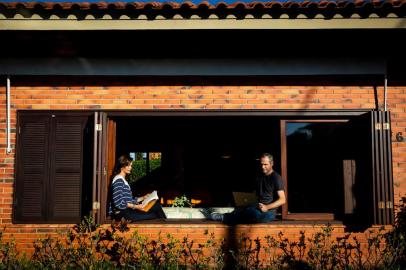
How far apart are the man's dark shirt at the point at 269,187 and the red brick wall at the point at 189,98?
→ 3.42 ft

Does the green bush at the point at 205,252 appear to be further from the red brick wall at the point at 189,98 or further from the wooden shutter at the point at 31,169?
the red brick wall at the point at 189,98

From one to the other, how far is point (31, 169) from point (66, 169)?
508 mm

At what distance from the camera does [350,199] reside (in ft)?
18.0

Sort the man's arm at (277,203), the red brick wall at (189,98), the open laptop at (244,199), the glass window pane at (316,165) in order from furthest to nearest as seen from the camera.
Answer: the open laptop at (244,199) → the glass window pane at (316,165) → the red brick wall at (189,98) → the man's arm at (277,203)

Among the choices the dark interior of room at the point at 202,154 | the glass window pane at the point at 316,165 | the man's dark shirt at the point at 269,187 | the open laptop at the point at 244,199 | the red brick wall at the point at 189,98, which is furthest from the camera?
the dark interior of room at the point at 202,154

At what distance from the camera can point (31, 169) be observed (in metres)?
5.51

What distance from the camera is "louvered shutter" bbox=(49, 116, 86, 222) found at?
5.46 m

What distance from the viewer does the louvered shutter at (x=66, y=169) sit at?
5.46 meters

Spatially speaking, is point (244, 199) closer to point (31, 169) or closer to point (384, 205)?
point (384, 205)

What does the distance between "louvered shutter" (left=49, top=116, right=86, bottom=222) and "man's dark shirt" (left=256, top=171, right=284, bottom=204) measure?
2675 mm

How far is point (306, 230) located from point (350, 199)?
2.67 feet

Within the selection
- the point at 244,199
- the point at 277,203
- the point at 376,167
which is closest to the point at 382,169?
the point at 376,167

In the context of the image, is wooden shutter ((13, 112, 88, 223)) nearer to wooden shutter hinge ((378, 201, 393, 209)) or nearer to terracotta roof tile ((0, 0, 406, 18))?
terracotta roof tile ((0, 0, 406, 18))

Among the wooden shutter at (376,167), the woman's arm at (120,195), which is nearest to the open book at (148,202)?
the woman's arm at (120,195)
